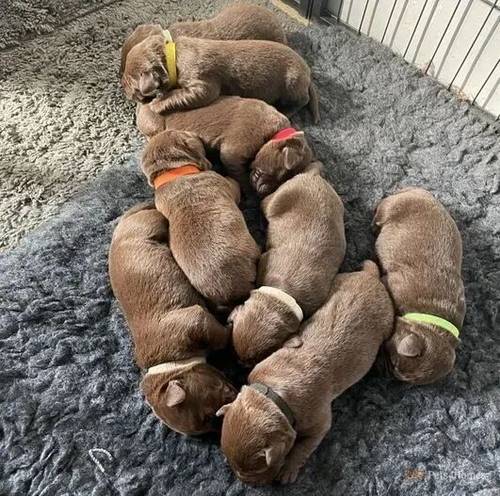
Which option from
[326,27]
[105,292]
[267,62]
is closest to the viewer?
[105,292]

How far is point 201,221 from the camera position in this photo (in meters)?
2.03

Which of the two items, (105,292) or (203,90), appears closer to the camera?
(105,292)

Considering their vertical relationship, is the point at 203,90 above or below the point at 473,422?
above

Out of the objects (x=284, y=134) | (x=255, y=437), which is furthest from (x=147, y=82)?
(x=255, y=437)

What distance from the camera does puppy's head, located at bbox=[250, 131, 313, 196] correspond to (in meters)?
2.30

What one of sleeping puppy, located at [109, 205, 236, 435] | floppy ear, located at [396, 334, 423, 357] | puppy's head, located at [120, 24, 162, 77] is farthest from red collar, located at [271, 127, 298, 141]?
floppy ear, located at [396, 334, 423, 357]

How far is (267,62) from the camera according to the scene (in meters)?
2.62

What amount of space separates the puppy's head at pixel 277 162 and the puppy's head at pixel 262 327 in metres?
0.60

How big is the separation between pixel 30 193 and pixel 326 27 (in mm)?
1946

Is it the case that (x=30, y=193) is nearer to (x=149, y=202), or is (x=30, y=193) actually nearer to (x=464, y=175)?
(x=149, y=202)

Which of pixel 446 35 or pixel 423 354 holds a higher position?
pixel 446 35

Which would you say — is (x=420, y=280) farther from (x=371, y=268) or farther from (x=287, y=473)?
(x=287, y=473)

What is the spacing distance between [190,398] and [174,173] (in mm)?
919

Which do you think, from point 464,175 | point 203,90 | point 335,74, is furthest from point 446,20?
point 203,90
